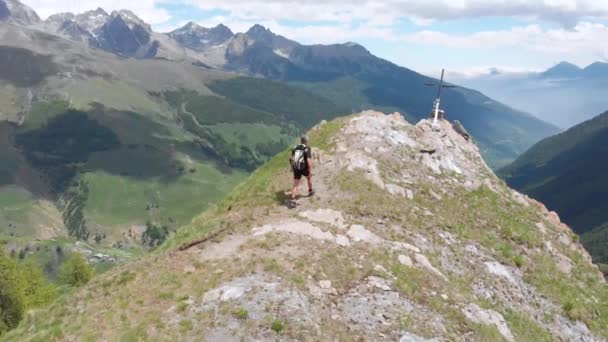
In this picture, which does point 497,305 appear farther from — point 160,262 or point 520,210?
point 160,262

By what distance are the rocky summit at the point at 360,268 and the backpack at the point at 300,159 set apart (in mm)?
2486

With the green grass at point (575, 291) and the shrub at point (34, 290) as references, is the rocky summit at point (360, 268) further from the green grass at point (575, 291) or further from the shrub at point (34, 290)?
the shrub at point (34, 290)

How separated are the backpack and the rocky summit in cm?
249

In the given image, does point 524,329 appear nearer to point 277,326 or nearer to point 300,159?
point 277,326

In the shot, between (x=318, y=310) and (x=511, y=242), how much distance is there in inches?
773

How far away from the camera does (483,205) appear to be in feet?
129

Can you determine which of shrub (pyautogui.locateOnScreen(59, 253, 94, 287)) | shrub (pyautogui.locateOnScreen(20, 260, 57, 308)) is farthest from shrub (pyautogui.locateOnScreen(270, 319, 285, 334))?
shrub (pyautogui.locateOnScreen(59, 253, 94, 287))

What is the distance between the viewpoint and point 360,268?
26969 millimetres

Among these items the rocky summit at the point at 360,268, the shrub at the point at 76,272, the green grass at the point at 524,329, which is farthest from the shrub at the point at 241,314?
the shrub at the point at 76,272

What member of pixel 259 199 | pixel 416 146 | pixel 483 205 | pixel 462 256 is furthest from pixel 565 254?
pixel 259 199

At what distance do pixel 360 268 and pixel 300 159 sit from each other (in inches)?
371

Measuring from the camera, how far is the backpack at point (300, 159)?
3312cm

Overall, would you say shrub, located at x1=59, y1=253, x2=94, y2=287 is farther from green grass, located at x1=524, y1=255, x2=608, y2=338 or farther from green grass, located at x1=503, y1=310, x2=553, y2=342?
green grass, located at x1=503, y1=310, x2=553, y2=342

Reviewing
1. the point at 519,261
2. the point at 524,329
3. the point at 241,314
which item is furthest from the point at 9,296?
the point at 524,329
